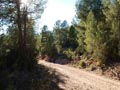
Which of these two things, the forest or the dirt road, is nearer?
the forest

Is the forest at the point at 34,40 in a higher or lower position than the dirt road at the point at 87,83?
higher

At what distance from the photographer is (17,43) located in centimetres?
1939

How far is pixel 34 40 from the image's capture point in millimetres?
21109

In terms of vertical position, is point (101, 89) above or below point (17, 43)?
below

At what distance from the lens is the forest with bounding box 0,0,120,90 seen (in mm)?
14695

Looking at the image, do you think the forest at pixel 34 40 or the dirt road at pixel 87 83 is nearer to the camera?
the forest at pixel 34 40

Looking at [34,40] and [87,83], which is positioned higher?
[34,40]

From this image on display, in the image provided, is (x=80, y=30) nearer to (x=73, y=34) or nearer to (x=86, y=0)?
(x=86, y=0)

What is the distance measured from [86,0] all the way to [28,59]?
20999 millimetres

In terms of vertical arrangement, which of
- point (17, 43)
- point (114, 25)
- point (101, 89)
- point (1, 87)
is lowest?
point (101, 89)

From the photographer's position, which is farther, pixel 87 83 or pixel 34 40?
pixel 34 40

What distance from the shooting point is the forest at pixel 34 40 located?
14695 mm

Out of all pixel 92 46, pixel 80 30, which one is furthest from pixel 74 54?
pixel 92 46

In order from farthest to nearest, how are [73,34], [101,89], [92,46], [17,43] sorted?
[73,34] → [92,46] → [17,43] → [101,89]
